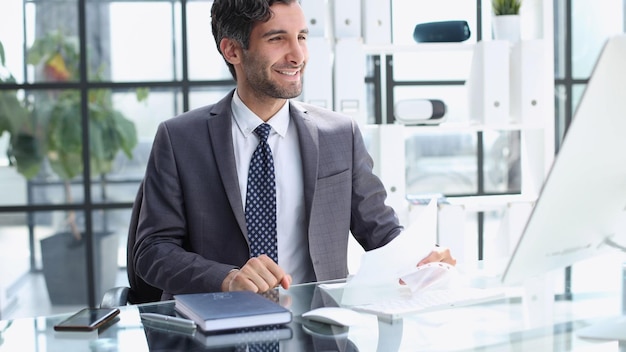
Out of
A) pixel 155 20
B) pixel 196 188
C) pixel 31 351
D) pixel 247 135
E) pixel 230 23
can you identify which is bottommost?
pixel 31 351

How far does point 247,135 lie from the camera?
2195 mm

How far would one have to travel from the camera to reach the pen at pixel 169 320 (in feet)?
4.55

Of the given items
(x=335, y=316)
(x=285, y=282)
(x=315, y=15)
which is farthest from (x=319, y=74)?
(x=335, y=316)

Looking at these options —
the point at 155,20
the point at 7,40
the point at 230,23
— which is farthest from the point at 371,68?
the point at 230,23

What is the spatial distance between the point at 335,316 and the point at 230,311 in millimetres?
184

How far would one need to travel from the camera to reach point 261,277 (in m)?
1.63

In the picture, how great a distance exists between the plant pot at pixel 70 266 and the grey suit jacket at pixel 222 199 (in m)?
2.60

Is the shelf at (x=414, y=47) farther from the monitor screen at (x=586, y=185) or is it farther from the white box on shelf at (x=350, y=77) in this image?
the monitor screen at (x=586, y=185)

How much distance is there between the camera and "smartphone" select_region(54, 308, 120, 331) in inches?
55.3

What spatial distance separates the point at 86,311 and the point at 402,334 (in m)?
0.59

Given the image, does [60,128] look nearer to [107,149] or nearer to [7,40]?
[107,149]

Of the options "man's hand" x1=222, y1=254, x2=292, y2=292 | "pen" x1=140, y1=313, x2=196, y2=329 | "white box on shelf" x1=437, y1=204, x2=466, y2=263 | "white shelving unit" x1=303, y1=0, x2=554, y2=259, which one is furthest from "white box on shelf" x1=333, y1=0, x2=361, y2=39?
"pen" x1=140, y1=313, x2=196, y2=329

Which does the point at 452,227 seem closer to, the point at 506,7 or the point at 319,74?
the point at 319,74

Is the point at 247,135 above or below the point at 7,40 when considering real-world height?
below
